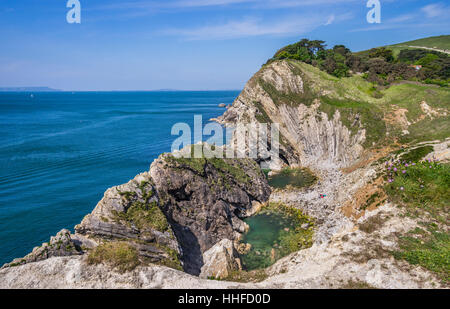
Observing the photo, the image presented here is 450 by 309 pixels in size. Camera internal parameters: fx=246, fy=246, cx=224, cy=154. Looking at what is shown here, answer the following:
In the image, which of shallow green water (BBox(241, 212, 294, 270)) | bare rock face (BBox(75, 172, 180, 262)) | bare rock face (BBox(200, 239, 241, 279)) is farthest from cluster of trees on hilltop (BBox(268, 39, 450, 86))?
bare rock face (BBox(75, 172, 180, 262))

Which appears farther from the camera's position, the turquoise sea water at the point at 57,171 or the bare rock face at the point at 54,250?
the turquoise sea water at the point at 57,171

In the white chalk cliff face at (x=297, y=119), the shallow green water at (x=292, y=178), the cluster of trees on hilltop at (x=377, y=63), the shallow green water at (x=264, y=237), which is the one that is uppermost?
the cluster of trees on hilltop at (x=377, y=63)

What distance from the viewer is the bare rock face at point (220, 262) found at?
2057cm

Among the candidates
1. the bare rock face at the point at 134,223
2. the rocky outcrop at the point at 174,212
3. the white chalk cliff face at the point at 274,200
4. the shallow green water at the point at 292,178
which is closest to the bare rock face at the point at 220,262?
the white chalk cliff face at the point at 274,200

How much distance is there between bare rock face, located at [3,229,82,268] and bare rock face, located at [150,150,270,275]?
8.51m

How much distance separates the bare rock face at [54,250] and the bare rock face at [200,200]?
Answer: 27.9 feet

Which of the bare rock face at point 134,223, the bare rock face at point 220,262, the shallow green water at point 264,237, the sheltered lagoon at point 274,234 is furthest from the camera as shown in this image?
the sheltered lagoon at point 274,234

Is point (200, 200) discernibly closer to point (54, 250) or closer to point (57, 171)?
point (54, 250)

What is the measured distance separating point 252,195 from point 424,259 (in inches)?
869

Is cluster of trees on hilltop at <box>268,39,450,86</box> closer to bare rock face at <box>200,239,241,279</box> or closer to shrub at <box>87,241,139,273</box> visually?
bare rock face at <box>200,239,241,279</box>

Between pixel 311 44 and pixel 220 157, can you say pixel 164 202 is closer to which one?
pixel 220 157

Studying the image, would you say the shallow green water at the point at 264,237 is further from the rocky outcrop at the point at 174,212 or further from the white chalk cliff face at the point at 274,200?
the white chalk cliff face at the point at 274,200

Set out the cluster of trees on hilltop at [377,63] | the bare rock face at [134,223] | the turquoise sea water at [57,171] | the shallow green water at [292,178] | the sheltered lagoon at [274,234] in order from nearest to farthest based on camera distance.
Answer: the bare rock face at [134,223]
the sheltered lagoon at [274,234]
the turquoise sea water at [57,171]
the shallow green water at [292,178]
the cluster of trees on hilltop at [377,63]
